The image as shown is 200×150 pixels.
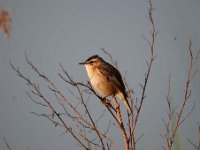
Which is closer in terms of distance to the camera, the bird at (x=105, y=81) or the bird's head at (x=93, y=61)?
the bird at (x=105, y=81)

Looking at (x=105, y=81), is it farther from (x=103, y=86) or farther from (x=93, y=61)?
(x=93, y=61)

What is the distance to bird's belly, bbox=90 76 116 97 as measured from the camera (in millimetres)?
5316

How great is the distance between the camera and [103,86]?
535 cm

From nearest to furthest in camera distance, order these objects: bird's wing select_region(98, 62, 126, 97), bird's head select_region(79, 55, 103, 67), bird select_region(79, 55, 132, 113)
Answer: bird select_region(79, 55, 132, 113) → bird's wing select_region(98, 62, 126, 97) → bird's head select_region(79, 55, 103, 67)

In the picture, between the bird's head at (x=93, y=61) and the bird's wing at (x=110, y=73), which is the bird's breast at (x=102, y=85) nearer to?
the bird's wing at (x=110, y=73)

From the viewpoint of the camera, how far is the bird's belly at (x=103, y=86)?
5.32 m

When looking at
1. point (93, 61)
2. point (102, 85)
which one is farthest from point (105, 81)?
point (93, 61)

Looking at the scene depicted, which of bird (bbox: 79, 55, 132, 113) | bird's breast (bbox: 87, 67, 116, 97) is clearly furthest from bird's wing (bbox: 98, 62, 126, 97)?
bird's breast (bbox: 87, 67, 116, 97)

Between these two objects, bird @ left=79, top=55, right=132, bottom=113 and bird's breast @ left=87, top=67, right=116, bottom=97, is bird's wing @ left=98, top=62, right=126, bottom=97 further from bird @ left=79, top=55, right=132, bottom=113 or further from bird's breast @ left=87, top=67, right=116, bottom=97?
bird's breast @ left=87, top=67, right=116, bottom=97

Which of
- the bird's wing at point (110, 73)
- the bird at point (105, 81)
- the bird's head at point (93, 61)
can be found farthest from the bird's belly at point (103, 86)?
the bird's head at point (93, 61)

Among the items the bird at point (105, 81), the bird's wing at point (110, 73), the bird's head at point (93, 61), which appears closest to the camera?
the bird at point (105, 81)

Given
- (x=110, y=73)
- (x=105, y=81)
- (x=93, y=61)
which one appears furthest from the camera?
(x=93, y=61)

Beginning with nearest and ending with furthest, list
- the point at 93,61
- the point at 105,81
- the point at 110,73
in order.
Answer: the point at 105,81 → the point at 110,73 → the point at 93,61

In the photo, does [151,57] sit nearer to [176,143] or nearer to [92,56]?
[176,143]
